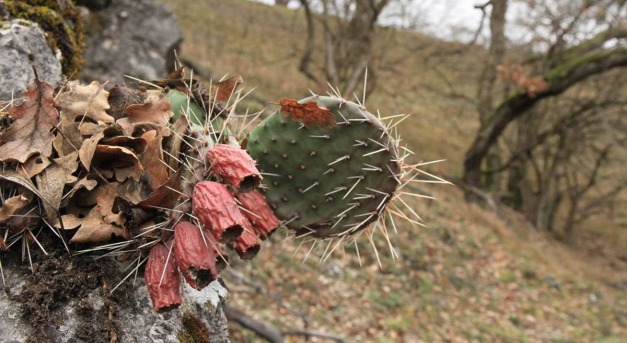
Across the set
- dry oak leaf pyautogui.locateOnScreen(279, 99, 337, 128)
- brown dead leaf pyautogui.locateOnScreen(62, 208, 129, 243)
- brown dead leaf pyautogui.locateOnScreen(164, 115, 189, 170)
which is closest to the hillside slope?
dry oak leaf pyautogui.locateOnScreen(279, 99, 337, 128)

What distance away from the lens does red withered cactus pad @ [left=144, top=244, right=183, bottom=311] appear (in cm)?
128

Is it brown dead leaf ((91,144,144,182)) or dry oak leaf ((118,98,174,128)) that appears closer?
brown dead leaf ((91,144,144,182))

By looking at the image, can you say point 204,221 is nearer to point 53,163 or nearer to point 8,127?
point 53,163

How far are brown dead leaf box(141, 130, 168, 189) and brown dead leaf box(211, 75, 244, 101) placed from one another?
17.1 inches

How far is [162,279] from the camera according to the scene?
128cm

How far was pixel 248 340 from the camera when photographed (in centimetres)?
451

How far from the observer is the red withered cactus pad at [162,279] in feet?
4.19

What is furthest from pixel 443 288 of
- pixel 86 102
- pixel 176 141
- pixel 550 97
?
pixel 550 97

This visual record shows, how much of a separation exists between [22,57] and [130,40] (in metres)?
2.56

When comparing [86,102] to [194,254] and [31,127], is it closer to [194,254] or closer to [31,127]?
[31,127]

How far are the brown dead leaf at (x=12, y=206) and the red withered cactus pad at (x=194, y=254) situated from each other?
13.6 inches

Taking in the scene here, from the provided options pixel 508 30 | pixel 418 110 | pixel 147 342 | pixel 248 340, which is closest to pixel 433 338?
pixel 248 340

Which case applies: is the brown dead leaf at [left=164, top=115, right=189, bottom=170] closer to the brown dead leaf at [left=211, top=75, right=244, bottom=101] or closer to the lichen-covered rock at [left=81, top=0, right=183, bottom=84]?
the brown dead leaf at [left=211, top=75, right=244, bottom=101]

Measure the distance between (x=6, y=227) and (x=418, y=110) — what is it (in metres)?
23.2
